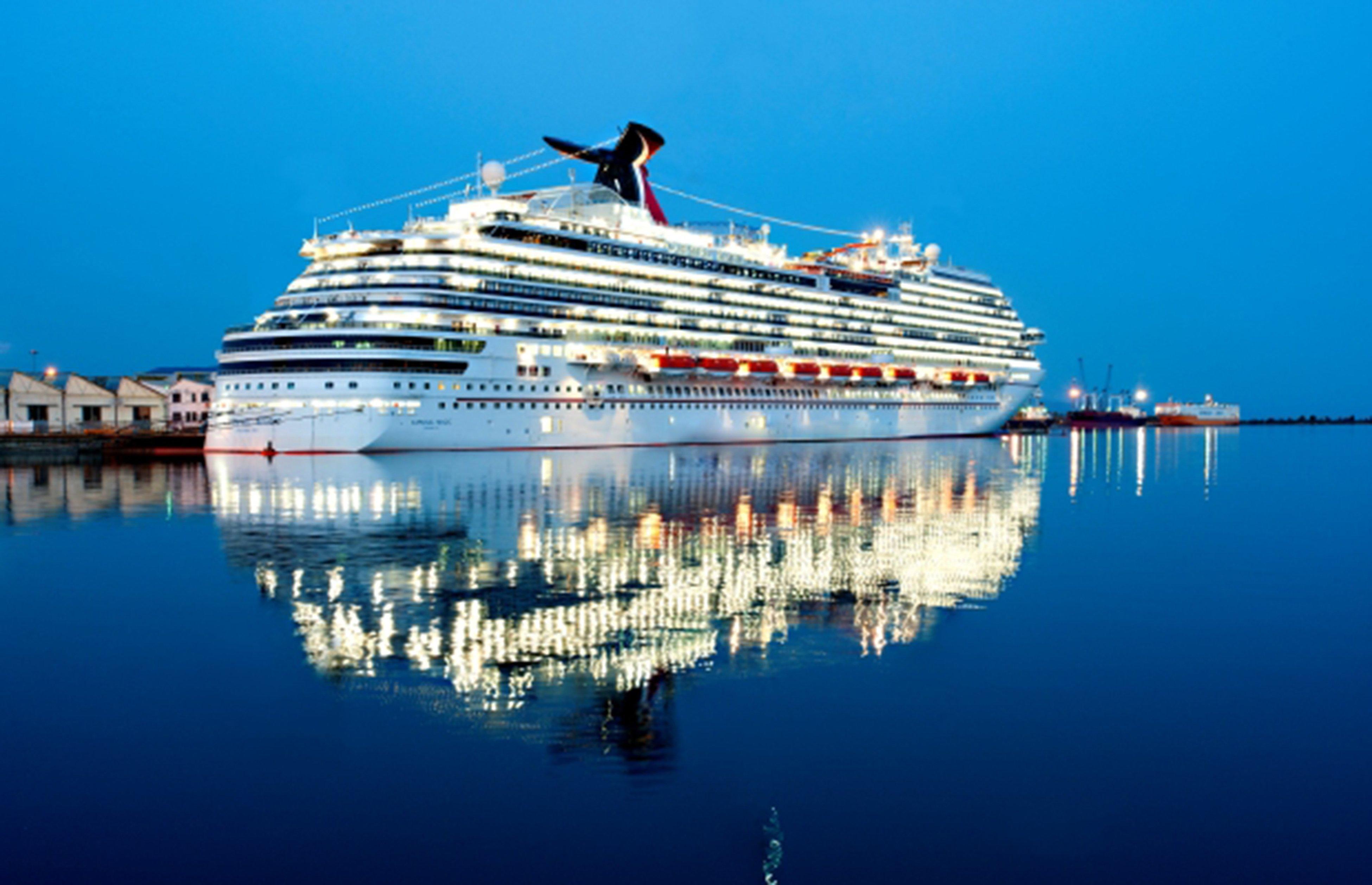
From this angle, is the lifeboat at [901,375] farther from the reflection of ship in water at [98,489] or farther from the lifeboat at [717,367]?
the reflection of ship in water at [98,489]

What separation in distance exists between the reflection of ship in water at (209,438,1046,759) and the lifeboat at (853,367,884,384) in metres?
54.7

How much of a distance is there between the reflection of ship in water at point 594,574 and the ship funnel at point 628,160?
4753cm

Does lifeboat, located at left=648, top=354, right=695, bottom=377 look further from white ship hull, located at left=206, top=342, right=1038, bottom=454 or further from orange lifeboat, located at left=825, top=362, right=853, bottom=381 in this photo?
orange lifeboat, located at left=825, top=362, right=853, bottom=381

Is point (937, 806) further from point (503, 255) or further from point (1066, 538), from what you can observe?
point (503, 255)

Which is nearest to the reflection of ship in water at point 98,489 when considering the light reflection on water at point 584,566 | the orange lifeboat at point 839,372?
the light reflection on water at point 584,566

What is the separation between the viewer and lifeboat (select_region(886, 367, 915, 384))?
102 meters

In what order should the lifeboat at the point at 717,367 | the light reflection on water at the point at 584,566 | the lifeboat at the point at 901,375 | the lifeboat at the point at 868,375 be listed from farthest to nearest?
the lifeboat at the point at 901,375, the lifeboat at the point at 868,375, the lifeboat at the point at 717,367, the light reflection on water at the point at 584,566

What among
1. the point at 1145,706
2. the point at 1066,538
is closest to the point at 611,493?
the point at 1066,538

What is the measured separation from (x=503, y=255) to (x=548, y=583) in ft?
181

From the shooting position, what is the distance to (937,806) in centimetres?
919

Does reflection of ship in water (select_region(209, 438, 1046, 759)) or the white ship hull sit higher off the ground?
the white ship hull

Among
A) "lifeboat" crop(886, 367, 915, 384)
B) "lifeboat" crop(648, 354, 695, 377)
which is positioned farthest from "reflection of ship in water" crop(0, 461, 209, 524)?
"lifeboat" crop(886, 367, 915, 384)

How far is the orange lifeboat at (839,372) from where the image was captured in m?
95.0

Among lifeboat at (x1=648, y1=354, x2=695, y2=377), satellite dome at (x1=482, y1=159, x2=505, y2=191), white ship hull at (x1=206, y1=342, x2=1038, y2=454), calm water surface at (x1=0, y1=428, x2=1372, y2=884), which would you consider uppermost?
satellite dome at (x1=482, y1=159, x2=505, y2=191)
